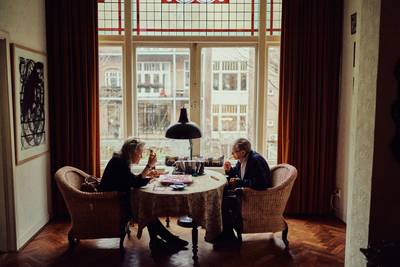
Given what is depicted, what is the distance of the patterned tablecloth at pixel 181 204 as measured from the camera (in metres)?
3.29

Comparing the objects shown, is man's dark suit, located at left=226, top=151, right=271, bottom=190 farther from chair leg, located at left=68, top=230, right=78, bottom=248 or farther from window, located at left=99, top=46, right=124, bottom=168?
window, located at left=99, top=46, right=124, bottom=168

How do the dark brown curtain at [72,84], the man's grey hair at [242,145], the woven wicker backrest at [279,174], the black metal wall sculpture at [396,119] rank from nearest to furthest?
1. the black metal wall sculpture at [396,119]
2. the man's grey hair at [242,145]
3. the woven wicker backrest at [279,174]
4. the dark brown curtain at [72,84]

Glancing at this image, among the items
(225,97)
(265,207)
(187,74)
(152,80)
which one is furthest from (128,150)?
(225,97)

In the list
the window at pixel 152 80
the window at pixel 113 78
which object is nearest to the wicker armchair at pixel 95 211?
the window at pixel 113 78

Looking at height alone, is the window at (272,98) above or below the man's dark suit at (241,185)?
above

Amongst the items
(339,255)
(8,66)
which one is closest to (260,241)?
(339,255)

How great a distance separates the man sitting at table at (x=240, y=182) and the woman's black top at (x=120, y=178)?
0.91 m

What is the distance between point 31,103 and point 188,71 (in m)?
1.96

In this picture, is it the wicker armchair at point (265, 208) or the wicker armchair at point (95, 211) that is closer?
the wicker armchair at point (95, 211)

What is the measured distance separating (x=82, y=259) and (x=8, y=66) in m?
1.98

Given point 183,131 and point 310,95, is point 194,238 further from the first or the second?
point 310,95

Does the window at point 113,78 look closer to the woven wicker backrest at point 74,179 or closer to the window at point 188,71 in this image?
the window at point 188,71

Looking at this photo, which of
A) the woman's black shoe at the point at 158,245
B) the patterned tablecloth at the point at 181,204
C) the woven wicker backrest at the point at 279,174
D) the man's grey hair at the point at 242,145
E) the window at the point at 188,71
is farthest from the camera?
the window at the point at 188,71

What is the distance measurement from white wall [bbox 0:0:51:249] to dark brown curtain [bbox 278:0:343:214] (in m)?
2.92
